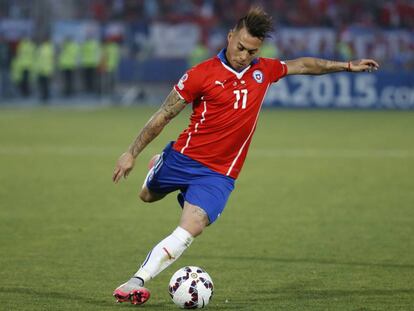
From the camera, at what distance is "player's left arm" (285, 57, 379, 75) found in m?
8.07

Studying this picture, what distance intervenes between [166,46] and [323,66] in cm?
2864

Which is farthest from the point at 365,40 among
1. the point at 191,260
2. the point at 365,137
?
the point at 191,260

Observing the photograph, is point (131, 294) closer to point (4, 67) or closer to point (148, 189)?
point (148, 189)

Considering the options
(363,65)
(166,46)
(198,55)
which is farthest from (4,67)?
(363,65)

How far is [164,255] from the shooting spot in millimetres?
7148

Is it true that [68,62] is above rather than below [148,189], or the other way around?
below

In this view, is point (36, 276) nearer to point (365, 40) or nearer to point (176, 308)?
point (176, 308)

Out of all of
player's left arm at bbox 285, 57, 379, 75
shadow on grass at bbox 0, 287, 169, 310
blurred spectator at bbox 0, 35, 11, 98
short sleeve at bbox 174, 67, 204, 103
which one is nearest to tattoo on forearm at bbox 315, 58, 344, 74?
player's left arm at bbox 285, 57, 379, 75

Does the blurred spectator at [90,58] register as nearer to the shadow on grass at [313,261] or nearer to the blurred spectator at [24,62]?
the blurred spectator at [24,62]

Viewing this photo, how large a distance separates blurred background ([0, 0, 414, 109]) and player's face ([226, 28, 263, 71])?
2285 centimetres

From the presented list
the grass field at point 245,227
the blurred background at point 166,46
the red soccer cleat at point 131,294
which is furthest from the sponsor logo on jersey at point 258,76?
the blurred background at point 166,46

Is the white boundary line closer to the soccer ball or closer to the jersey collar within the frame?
the jersey collar

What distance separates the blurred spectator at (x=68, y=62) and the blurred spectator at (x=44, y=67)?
602 mm

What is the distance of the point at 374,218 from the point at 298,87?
19012 mm
